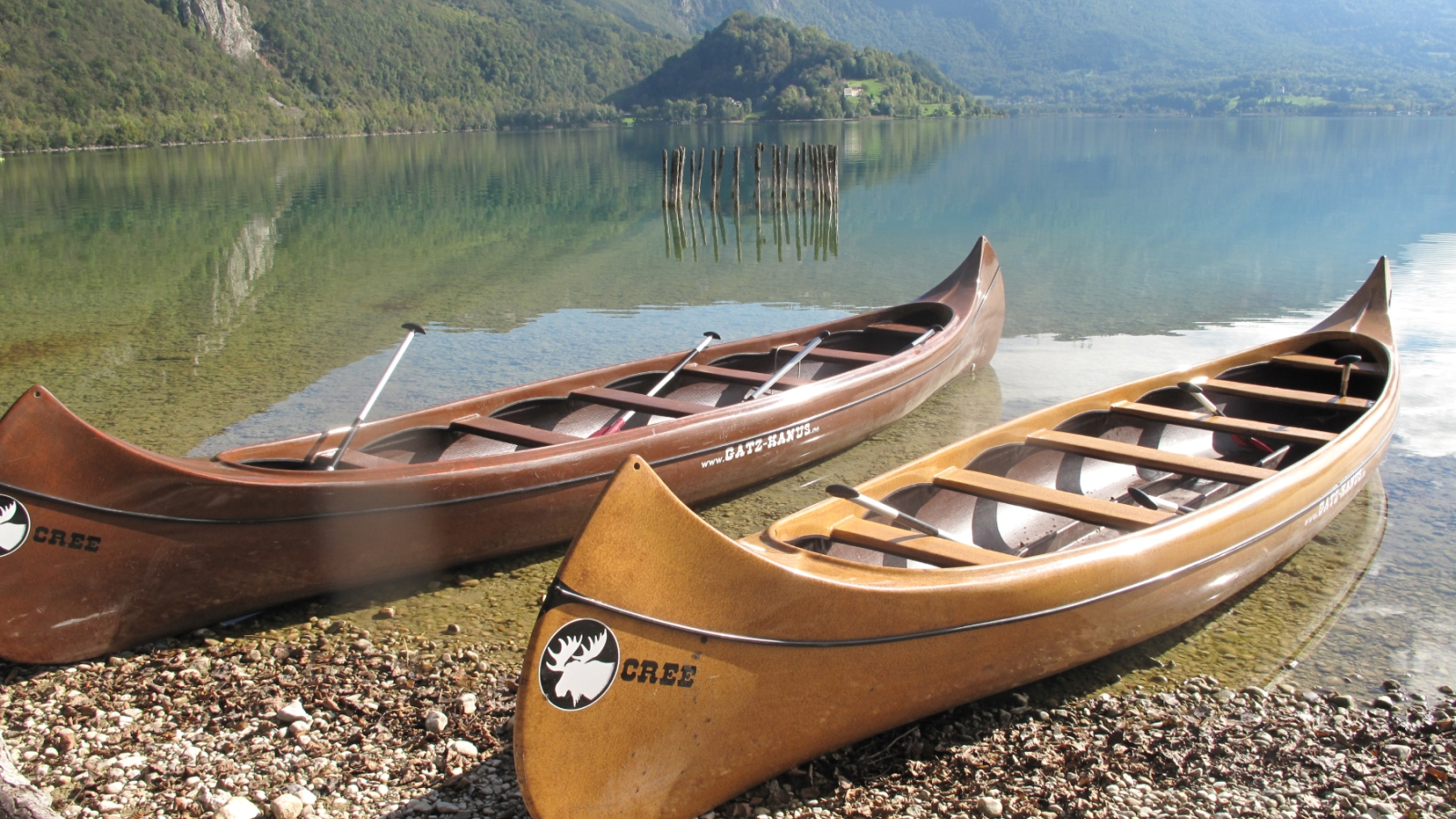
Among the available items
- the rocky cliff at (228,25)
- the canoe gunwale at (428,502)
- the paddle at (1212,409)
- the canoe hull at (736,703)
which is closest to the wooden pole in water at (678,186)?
the canoe gunwale at (428,502)

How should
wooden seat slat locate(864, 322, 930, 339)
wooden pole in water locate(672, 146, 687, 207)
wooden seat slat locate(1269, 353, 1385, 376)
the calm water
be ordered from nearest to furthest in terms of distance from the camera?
1. the calm water
2. wooden seat slat locate(1269, 353, 1385, 376)
3. wooden seat slat locate(864, 322, 930, 339)
4. wooden pole in water locate(672, 146, 687, 207)

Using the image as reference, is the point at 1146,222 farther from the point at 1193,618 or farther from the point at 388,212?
the point at 1193,618

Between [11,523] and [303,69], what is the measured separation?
480 ft

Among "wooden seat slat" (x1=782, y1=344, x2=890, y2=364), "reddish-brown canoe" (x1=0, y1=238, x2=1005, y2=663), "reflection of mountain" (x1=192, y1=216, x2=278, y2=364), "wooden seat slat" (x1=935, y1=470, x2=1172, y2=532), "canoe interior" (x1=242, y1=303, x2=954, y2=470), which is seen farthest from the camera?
"reflection of mountain" (x1=192, y1=216, x2=278, y2=364)

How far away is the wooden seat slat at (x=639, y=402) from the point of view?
21.9 feet

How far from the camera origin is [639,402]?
6848mm

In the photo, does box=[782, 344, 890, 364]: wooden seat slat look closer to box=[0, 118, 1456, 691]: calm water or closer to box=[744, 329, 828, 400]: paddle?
box=[744, 329, 828, 400]: paddle

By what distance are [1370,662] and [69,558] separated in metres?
6.18

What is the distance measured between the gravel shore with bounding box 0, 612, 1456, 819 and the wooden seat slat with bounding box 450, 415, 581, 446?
167 centimetres

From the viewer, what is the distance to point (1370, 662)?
4855 mm

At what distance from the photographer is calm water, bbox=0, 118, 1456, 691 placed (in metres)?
6.27

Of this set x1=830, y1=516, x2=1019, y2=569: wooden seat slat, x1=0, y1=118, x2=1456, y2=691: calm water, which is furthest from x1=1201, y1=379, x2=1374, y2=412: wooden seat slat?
x1=830, y1=516, x2=1019, y2=569: wooden seat slat

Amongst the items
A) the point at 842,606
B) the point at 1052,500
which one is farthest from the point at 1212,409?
the point at 842,606

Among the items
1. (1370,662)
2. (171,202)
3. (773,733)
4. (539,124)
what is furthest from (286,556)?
(539,124)
